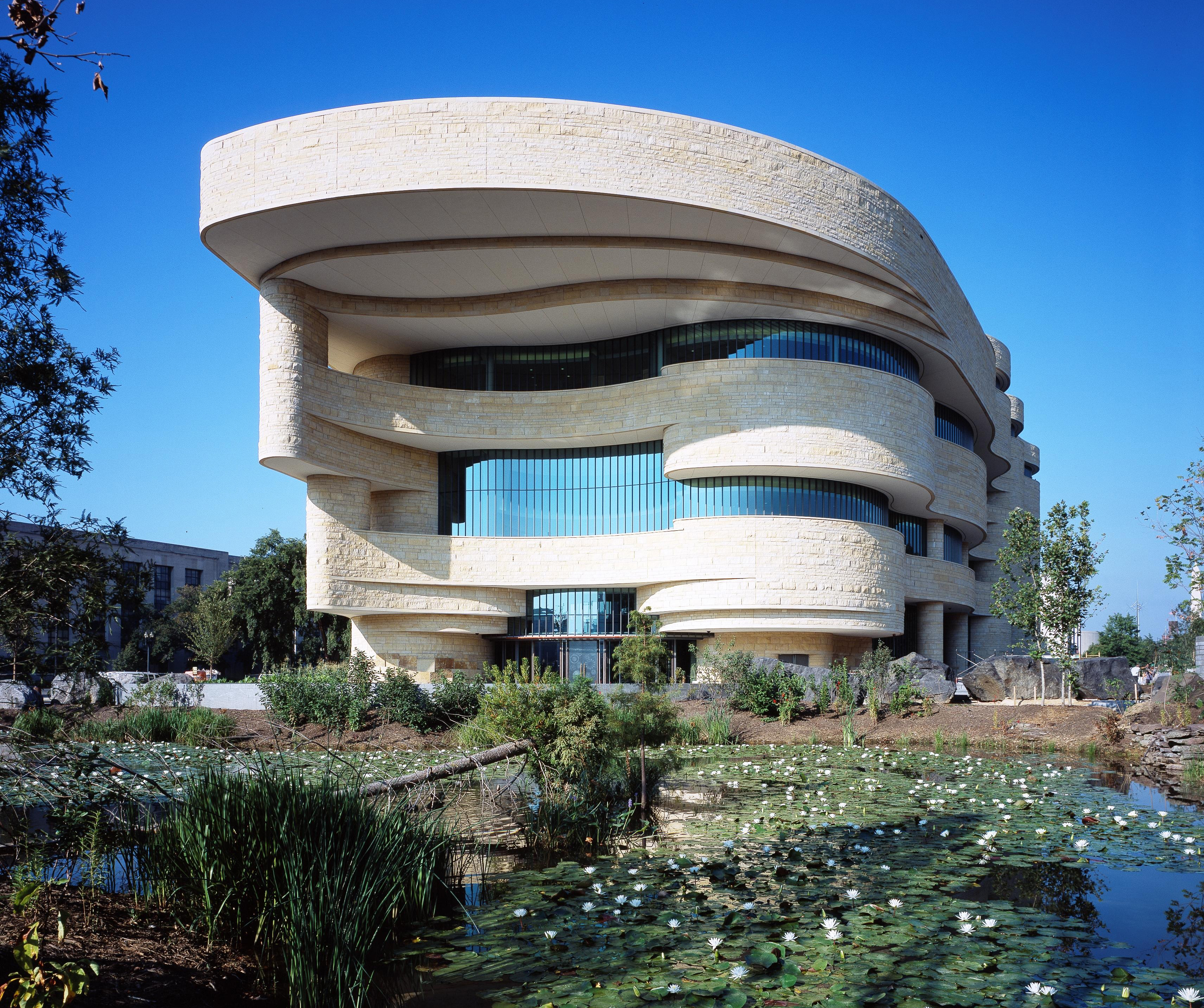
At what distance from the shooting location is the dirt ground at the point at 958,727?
69.3 ft

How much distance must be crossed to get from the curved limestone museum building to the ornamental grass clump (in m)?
23.0

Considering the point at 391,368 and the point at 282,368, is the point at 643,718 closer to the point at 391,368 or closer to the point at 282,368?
the point at 282,368

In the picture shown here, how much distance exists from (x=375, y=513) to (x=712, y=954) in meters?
33.6

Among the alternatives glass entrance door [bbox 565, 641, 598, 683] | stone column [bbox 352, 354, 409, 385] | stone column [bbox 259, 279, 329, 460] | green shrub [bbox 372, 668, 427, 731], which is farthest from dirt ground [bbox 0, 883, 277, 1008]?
stone column [bbox 352, 354, 409, 385]

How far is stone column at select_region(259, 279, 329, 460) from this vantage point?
31.1 m

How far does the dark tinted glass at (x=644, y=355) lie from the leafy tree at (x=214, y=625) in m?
15.5

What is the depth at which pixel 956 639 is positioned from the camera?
47.2 metres

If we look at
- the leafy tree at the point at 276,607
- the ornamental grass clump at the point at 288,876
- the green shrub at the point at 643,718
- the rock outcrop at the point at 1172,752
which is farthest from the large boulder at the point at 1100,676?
the leafy tree at the point at 276,607

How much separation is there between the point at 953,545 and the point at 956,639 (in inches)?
223

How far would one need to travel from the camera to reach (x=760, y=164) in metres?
28.1

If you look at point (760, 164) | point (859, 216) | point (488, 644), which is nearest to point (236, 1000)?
point (760, 164)

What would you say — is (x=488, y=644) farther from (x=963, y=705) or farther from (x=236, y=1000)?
(x=236, y=1000)

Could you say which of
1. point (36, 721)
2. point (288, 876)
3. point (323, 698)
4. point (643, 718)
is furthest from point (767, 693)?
point (288, 876)

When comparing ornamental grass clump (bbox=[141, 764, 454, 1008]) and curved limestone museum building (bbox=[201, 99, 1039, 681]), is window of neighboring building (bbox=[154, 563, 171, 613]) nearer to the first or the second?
curved limestone museum building (bbox=[201, 99, 1039, 681])
